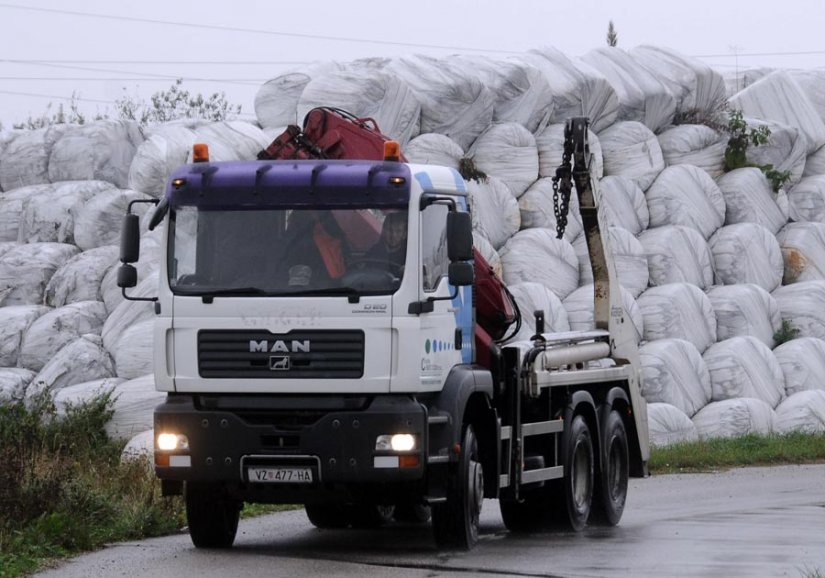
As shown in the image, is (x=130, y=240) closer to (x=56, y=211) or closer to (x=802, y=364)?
(x=56, y=211)

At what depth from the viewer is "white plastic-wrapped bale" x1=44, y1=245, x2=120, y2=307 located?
78.3ft

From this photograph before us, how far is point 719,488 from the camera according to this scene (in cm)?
1692

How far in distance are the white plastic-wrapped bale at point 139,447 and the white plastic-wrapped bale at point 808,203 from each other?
1594 centimetres

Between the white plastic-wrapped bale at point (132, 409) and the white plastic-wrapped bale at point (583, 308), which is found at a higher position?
the white plastic-wrapped bale at point (583, 308)

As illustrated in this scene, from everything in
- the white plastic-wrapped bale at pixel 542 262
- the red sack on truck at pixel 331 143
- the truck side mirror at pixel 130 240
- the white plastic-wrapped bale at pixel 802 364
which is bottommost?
the white plastic-wrapped bale at pixel 802 364

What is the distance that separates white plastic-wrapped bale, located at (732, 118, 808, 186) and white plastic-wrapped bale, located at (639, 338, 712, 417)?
7825 mm

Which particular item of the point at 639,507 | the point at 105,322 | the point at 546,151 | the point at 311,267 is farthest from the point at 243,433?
the point at 546,151

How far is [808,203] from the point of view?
102ft

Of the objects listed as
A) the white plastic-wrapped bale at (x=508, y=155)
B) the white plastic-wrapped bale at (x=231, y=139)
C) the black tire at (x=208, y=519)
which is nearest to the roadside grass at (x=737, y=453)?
the white plastic-wrapped bale at (x=508, y=155)

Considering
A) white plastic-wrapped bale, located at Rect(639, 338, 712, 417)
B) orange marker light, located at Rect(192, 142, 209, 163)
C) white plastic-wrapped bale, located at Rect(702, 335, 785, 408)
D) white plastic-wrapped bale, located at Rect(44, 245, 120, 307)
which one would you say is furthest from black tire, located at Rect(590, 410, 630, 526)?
white plastic-wrapped bale, located at Rect(44, 245, 120, 307)

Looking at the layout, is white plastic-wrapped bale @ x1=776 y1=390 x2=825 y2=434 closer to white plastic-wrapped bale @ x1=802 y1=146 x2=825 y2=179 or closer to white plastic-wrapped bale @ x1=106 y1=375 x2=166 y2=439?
white plastic-wrapped bale @ x1=802 y1=146 x2=825 y2=179

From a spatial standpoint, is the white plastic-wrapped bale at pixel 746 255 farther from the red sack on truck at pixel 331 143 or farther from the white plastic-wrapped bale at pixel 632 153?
the red sack on truck at pixel 331 143

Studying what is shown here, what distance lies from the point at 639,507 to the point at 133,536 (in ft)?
18.0

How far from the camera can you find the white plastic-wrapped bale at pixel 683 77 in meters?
30.7
